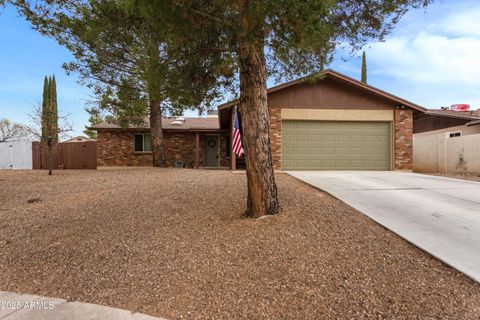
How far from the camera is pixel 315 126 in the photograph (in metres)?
12.5

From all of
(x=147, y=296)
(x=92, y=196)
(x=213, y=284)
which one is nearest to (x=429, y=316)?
(x=213, y=284)

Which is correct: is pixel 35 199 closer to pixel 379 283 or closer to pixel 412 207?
pixel 379 283

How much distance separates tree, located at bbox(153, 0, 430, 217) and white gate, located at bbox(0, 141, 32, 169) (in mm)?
18733

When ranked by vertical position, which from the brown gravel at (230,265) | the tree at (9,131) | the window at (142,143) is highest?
the tree at (9,131)

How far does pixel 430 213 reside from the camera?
5082 millimetres

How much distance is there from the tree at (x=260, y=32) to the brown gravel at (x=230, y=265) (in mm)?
963

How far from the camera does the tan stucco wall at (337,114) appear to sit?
1232 cm

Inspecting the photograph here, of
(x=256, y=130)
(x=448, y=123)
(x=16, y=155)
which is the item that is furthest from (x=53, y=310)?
(x=448, y=123)

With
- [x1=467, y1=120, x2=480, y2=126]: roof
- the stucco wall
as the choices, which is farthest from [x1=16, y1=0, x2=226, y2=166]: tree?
[x1=467, y1=120, x2=480, y2=126]: roof

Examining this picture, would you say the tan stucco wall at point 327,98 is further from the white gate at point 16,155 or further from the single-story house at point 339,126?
the white gate at point 16,155

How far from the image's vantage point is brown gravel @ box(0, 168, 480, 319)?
2.59 metres

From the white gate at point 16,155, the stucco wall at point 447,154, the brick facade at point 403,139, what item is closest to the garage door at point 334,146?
the brick facade at point 403,139

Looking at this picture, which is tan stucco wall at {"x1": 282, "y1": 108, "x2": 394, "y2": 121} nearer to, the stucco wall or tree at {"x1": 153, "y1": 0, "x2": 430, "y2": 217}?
the stucco wall

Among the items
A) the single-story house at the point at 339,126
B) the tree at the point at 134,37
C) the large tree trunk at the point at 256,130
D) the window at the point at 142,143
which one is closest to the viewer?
the large tree trunk at the point at 256,130
